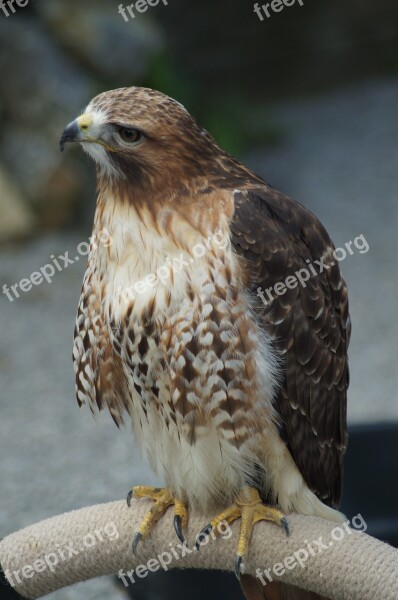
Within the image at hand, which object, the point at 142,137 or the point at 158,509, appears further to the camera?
the point at 158,509

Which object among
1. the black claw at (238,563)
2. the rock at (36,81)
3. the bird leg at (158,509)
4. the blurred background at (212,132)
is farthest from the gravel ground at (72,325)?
the black claw at (238,563)

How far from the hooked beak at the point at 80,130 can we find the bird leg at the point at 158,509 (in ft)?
3.03

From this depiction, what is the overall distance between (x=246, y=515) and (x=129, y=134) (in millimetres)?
973

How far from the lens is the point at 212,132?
23.7 ft

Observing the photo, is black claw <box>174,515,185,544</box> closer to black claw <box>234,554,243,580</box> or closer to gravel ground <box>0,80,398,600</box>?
black claw <box>234,554,243,580</box>

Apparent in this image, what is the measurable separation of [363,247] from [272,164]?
57.9 inches

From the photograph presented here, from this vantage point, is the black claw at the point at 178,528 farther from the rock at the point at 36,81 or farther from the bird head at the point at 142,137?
the rock at the point at 36,81

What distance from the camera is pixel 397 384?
5.37m

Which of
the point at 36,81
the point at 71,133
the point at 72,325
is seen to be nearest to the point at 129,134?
the point at 71,133

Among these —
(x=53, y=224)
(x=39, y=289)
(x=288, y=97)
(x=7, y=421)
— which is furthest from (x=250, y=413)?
(x=288, y=97)

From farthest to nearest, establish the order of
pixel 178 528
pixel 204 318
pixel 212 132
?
pixel 212 132
pixel 178 528
pixel 204 318

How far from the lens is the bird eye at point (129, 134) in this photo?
2.27 meters

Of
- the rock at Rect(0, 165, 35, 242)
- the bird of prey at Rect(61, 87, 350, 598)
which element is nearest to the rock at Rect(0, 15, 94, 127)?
the rock at Rect(0, 165, 35, 242)

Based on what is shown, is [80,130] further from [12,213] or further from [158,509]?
[12,213]
